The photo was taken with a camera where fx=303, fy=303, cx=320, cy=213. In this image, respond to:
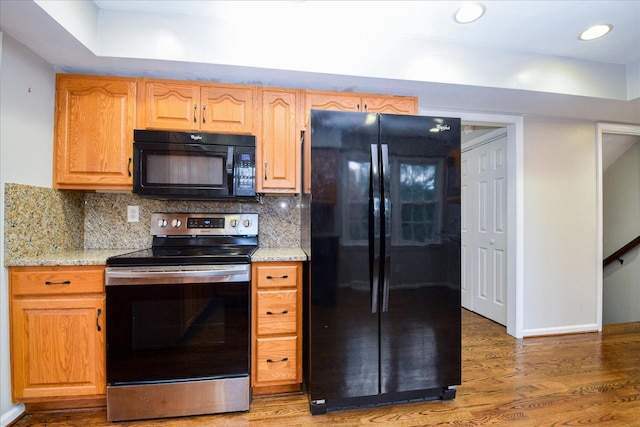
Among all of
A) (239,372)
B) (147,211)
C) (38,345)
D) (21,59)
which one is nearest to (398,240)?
(239,372)

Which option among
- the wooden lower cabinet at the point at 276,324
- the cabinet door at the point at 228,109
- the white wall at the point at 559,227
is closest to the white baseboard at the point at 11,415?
the wooden lower cabinet at the point at 276,324

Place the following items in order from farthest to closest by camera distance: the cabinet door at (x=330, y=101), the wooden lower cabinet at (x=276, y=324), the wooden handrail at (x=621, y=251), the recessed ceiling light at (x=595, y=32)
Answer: the wooden handrail at (x=621, y=251) < the cabinet door at (x=330, y=101) < the recessed ceiling light at (x=595, y=32) < the wooden lower cabinet at (x=276, y=324)

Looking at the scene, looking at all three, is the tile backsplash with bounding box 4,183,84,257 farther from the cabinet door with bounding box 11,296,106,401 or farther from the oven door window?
the oven door window

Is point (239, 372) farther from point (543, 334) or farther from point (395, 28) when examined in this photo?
point (543, 334)

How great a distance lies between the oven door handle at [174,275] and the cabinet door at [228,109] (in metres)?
0.99

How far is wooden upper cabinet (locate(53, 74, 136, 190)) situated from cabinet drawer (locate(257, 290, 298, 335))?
1229 millimetres

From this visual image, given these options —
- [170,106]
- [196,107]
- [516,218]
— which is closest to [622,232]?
[516,218]

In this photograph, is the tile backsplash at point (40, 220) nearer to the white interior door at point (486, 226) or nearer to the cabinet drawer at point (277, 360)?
the cabinet drawer at point (277, 360)

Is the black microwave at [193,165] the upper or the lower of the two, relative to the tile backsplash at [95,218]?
upper

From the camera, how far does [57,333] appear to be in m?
1.72

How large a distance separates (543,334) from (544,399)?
1.29 meters

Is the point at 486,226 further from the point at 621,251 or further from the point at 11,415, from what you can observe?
the point at 11,415

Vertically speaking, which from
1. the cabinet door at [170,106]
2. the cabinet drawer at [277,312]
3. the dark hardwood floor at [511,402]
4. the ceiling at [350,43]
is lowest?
the dark hardwood floor at [511,402]

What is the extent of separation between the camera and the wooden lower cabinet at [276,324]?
190 centimetres
